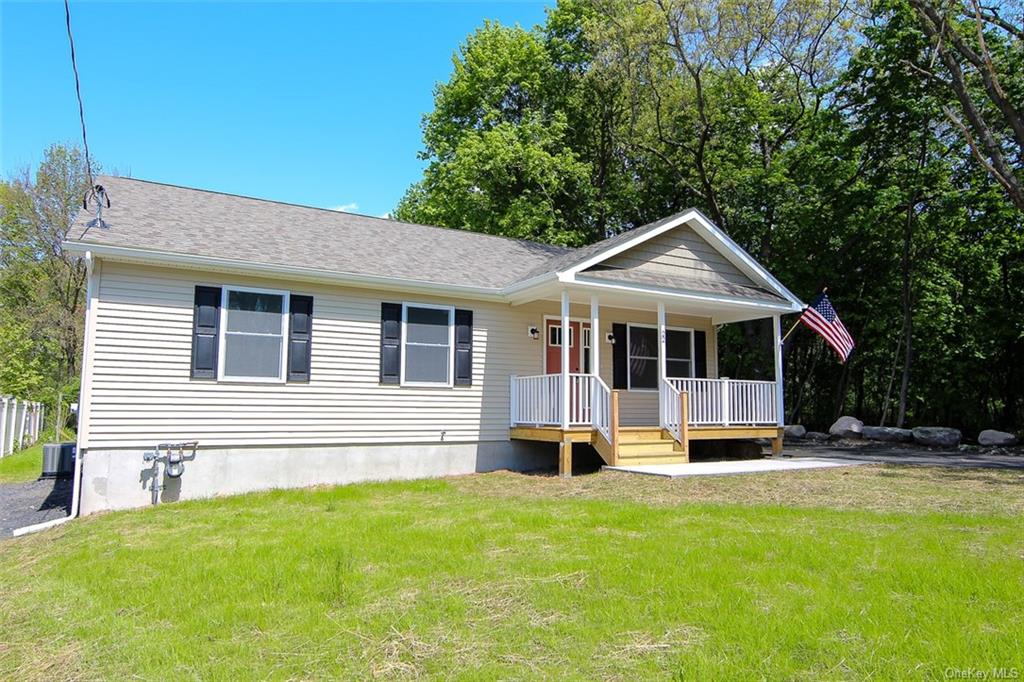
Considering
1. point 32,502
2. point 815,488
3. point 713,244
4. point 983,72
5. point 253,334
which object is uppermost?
point 983,72

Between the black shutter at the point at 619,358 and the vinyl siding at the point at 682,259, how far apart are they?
1.60 metres

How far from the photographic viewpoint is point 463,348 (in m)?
11.8

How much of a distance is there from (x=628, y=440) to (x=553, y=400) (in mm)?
1471

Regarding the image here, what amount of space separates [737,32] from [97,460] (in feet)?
62.5

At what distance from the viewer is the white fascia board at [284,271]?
8844mm

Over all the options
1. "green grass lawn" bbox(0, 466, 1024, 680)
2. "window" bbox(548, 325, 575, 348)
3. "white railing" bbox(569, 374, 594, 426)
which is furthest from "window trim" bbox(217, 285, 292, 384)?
"window" bbox(548, 325, 575, 348)

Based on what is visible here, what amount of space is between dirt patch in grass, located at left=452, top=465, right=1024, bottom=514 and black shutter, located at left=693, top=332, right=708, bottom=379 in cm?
399

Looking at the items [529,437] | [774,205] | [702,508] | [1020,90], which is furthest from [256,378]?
[1020,90]

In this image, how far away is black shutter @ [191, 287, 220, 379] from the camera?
959 cm

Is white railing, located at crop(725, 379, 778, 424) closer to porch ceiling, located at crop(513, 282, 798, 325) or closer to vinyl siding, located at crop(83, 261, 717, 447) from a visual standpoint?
porch ceiling, located at crop(513, 282, 798, 325)

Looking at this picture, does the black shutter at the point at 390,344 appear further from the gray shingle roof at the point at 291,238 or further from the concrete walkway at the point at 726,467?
the concrete walkway at the point at 726,467

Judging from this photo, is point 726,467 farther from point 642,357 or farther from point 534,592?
point 534,592

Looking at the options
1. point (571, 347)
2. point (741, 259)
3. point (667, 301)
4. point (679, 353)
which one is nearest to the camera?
point (667, 301)

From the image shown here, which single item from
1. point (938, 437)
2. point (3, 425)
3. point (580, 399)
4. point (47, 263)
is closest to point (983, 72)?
point (938, 437)
